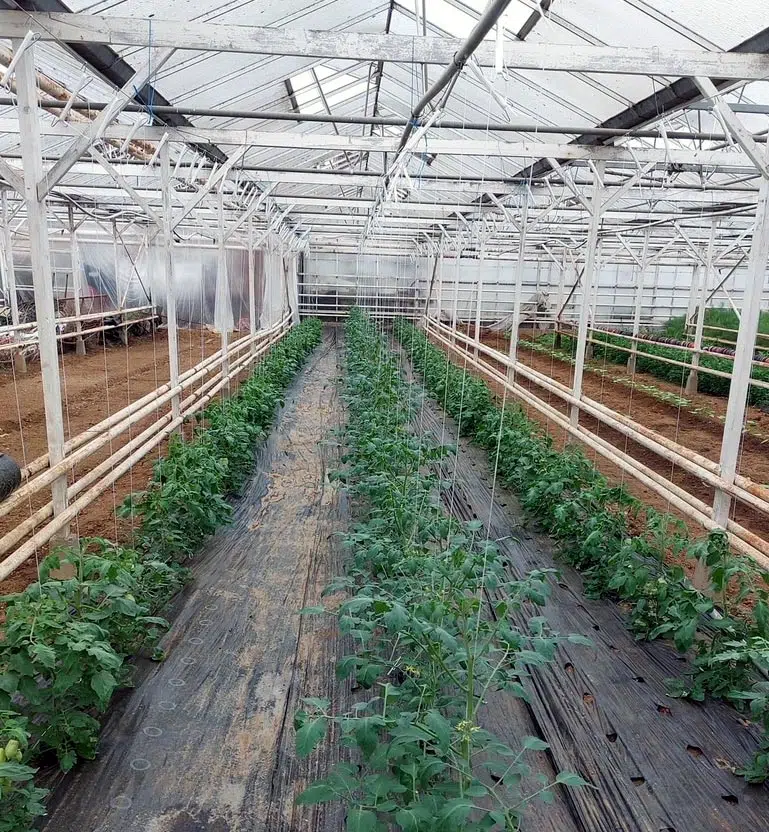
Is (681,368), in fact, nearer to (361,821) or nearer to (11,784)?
(361,821)

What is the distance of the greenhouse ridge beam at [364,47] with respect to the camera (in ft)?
11.8

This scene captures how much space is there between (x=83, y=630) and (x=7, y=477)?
65.2 inches

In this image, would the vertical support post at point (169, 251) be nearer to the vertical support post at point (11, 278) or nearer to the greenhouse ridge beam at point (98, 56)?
the greenhouse ridge beam at point (98, 56)

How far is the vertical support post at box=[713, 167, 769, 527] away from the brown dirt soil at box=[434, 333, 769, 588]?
3.19 ft

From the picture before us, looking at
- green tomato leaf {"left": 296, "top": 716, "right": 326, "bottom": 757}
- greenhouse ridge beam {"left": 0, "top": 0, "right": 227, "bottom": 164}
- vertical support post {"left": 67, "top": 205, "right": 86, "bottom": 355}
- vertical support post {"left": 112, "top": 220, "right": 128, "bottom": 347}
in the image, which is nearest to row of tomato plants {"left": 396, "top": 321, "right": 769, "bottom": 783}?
green tomato leaf {"left": 296, "top": 716, "right": 326, "bottom": 757}

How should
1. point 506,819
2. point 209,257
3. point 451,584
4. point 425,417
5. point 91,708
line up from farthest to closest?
1. point 209,257
2. point 425,417
3. point 91,708
4. point 451,584
5. point 506,819

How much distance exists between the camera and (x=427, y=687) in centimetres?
255

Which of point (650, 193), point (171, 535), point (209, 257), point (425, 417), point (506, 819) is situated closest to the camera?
point (506, 819)

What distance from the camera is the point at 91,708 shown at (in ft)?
9.89

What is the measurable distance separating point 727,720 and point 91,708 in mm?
2868

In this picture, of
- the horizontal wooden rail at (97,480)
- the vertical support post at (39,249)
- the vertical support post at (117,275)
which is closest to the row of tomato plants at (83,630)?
the horizontal wooden rail at (97,480)

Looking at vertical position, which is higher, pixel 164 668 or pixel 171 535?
pixel 171 535

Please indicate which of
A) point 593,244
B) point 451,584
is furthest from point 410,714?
point 593,244

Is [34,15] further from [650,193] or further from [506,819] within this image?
[650,193]
